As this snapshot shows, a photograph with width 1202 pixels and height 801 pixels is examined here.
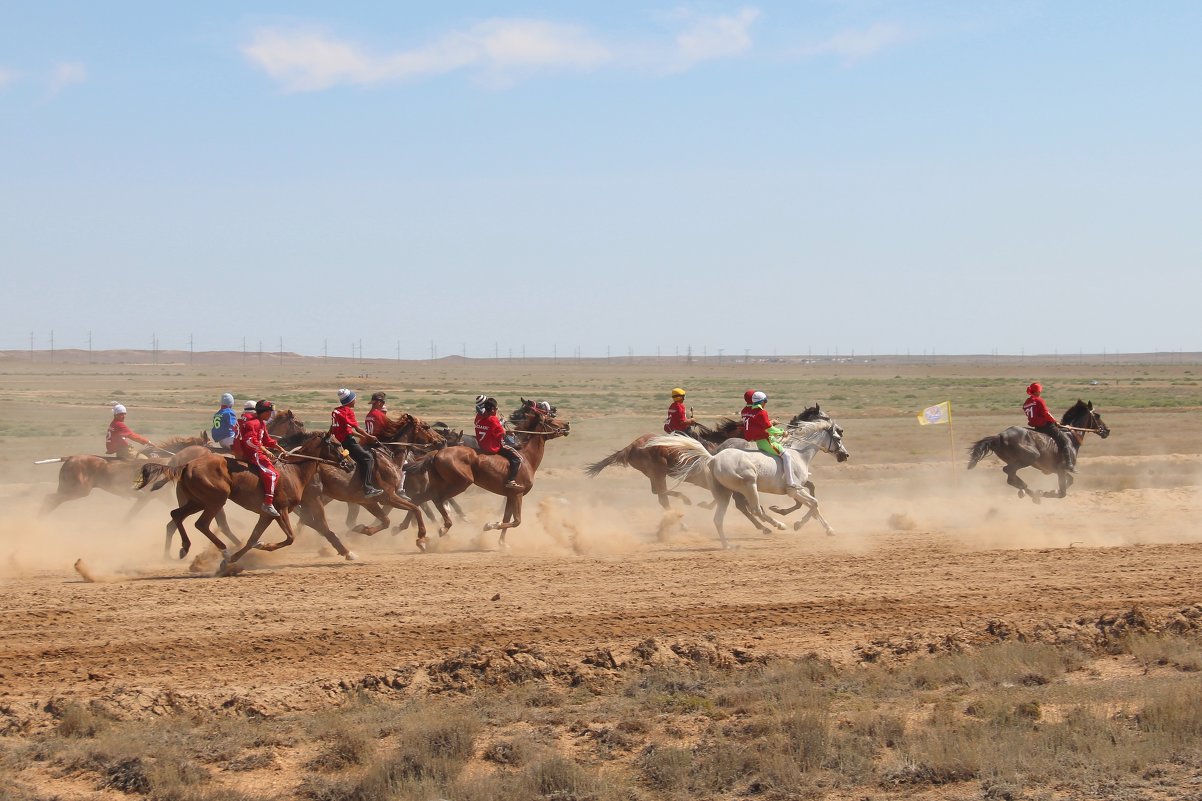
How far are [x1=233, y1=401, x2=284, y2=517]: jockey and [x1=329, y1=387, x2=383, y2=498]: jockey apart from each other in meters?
1.27

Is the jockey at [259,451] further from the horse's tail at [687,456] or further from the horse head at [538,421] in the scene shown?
the horse's tail at [687,456]

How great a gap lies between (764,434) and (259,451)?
776 centimetres

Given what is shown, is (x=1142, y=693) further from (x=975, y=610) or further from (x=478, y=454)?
(x=478, y=454)

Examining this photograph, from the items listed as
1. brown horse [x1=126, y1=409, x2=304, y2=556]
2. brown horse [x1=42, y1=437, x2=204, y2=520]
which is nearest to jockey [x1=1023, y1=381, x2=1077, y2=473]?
brown horse [x1=126, y1=409, x2=304, y2=556]

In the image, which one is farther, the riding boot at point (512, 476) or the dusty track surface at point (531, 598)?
the riding boot at point (512, 476)

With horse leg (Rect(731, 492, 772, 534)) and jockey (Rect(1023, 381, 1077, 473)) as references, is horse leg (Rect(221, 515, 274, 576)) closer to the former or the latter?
horse leg (Rect(731, 492, 772, 534))

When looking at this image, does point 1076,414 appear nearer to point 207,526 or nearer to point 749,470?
point 749,470

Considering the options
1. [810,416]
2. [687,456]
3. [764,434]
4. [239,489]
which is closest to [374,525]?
[239,489]

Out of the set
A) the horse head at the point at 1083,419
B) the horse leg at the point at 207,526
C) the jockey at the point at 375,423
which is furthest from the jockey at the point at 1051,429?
the horse leg at the point at 207,526

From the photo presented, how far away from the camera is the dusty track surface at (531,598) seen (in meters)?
10.8

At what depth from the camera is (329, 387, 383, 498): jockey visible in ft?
55.8

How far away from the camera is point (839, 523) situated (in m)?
21.3

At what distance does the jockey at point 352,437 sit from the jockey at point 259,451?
127 centimetres

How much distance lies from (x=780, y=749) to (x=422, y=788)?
2.46 m
